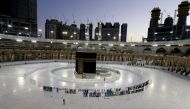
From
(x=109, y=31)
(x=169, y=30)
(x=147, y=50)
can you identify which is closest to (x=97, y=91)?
(x=147, y=50)

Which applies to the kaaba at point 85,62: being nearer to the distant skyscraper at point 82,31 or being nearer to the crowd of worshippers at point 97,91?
the crowd of worshippers at point 97,91

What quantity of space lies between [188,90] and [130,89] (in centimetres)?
767

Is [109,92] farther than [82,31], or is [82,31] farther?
[82,31]

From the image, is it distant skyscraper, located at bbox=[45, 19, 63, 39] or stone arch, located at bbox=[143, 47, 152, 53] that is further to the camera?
distant skyscraper, located at bbox=[45, 19, 63, 39]

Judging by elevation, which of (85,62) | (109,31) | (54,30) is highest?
(109,31)

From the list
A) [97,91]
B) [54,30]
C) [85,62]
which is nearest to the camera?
[97,91]

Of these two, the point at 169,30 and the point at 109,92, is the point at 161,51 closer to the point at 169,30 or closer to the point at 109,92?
the point at 109,92

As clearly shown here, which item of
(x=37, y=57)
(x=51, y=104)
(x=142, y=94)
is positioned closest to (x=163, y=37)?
(x=37, y=57)

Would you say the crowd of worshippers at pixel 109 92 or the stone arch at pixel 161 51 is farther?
the stone arch at pixel 161 51

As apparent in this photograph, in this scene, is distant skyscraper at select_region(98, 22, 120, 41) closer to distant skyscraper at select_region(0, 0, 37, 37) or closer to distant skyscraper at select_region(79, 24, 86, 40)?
distant skyscraper at select_region(79, 24, 86, 40)

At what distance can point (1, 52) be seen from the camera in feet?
112

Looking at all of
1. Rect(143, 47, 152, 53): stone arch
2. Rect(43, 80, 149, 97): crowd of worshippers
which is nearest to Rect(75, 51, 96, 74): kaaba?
Rect(43, 80, 149, 97): crowd of worshippers

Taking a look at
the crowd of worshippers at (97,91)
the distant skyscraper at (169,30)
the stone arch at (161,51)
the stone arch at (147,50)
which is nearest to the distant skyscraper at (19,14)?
the stone arch at (147,50)

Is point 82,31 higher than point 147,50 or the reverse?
higher
